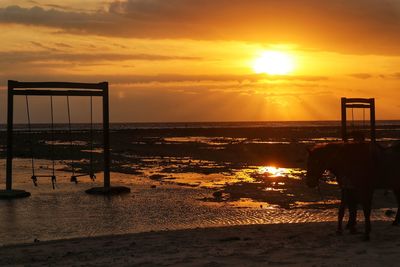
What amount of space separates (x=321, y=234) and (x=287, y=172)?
48.5ft

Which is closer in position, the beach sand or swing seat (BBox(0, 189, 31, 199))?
the beach sand

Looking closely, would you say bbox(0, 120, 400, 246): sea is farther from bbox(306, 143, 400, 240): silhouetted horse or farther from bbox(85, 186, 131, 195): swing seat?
bbox(306, 143, 400, 240): silhouetted horse

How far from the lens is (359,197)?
1052 cm

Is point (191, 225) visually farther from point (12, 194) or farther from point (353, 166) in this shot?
point (12, 194)

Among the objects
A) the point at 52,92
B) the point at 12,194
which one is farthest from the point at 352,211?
the point at 52,92

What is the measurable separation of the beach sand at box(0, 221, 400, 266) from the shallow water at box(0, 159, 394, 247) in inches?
53.6

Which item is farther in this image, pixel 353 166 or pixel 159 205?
pixel 159 205

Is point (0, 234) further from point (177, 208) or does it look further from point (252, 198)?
point (252, 198)

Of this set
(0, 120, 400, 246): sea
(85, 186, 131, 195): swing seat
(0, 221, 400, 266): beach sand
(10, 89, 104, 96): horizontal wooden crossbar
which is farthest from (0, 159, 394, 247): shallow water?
(10, 89, 104, 96): horizontal wooden crossbar

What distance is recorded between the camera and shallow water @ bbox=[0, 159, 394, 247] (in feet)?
40.0

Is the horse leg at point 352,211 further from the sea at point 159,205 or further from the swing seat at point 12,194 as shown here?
the swing seat at point 12,194

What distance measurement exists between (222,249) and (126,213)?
561 centimetres

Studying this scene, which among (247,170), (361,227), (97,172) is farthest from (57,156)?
(361,227)

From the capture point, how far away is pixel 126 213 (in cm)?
1444
